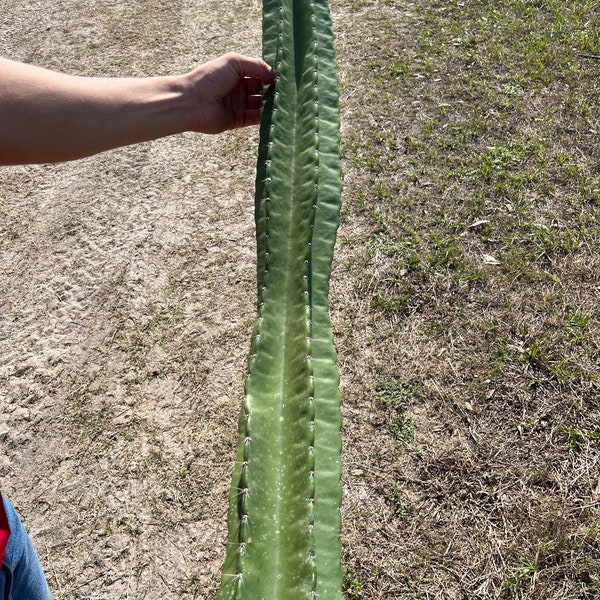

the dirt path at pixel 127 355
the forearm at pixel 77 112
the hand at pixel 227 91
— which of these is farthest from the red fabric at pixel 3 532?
the hand at pixel 227 91

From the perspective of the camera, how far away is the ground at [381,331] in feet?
9.33

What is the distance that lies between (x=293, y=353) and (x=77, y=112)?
3.38 ft

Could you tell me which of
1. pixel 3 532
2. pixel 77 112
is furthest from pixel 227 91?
pixel 3 532

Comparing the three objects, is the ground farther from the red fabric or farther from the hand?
the hand

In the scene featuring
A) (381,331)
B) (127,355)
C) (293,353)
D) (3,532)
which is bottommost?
(127,355)

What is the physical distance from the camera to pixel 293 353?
6.38ft

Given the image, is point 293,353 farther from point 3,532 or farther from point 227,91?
point 227,91

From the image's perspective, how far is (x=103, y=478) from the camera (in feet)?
10.4

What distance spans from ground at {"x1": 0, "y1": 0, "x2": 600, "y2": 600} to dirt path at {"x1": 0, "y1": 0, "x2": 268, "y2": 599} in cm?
1

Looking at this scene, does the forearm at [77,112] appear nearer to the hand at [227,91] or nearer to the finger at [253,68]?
the hand at [227,91]

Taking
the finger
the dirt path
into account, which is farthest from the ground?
the finger

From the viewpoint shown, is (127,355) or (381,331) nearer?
(381,331)

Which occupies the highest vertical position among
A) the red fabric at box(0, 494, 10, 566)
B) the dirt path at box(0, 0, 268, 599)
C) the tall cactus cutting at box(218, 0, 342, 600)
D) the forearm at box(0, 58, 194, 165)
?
the forearm at box(0, 58, 194, 165)

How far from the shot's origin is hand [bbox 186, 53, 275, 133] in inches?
90.7
